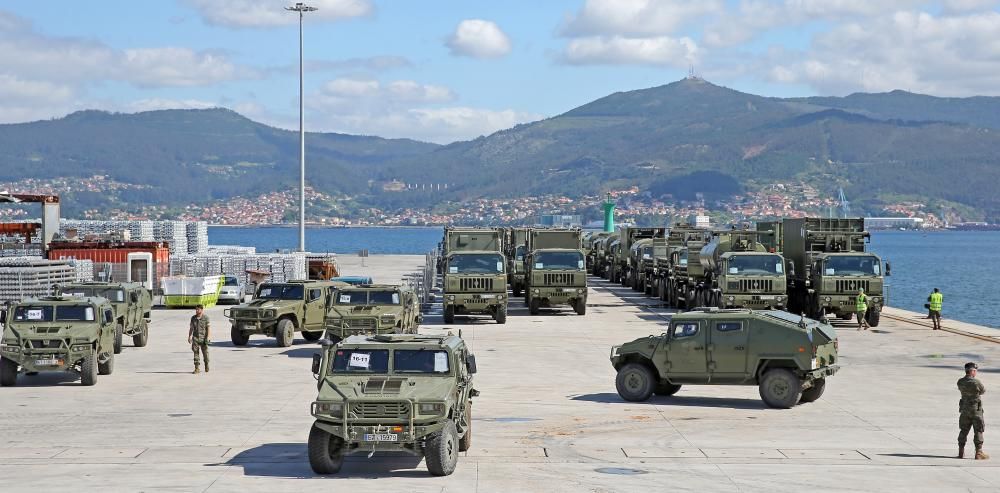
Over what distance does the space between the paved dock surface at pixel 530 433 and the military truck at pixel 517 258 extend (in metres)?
23.2

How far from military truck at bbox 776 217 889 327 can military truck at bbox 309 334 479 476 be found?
29.5 meters

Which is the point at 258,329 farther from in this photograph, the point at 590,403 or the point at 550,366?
the point at 590,403

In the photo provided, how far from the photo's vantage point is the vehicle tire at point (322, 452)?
708 inches

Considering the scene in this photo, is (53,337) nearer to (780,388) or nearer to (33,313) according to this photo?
(33,313)

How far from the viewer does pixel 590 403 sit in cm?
2578

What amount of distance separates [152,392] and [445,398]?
11.2 m

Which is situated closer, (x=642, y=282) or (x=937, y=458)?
(x=937, y=458)

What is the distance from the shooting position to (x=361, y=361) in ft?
62.1

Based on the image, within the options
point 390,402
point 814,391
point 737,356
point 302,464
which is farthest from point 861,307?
point 390,402

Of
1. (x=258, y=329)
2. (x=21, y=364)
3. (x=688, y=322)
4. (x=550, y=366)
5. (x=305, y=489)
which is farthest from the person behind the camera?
(x=258, y=329)

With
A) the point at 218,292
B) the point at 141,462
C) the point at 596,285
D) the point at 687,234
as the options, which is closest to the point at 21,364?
the point at 141,462

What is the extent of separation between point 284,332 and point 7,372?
9879 millimetres

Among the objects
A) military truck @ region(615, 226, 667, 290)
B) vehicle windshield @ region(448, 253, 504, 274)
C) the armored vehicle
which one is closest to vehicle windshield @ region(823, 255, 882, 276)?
the armored vehicle

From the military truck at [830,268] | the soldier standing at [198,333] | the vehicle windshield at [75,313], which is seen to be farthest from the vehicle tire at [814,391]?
the military truck at [830,268]
